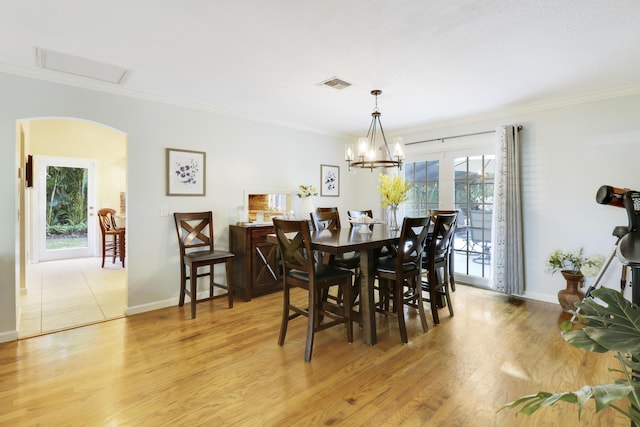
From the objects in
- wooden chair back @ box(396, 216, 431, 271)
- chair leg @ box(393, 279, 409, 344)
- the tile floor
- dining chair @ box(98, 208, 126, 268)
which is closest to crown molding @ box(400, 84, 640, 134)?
wooden chair back @ box(396, 216, 431, 271)

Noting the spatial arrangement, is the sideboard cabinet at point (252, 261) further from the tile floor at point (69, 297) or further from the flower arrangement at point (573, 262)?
the flower arrangement at point (573, 262)

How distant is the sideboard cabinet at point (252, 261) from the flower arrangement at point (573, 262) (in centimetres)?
312

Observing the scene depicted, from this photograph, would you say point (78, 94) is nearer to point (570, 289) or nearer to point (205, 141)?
point (205, 141)

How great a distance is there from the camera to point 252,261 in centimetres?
397

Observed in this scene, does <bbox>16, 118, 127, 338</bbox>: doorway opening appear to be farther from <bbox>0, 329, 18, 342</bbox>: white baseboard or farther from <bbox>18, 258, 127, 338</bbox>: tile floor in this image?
<bbox>0, 329, 18, 342</bbox>: white baseboard

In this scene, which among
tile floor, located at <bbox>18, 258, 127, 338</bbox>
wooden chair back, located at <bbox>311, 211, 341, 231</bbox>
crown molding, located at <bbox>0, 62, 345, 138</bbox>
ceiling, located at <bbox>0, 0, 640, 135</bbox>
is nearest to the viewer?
ceiling, located at <bbox>0, 0, 640, 135</bbox>

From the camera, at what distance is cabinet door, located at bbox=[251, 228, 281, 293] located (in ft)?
13.1

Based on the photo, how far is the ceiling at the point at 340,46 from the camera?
6.52 feet

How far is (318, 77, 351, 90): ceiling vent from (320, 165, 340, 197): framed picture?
209cm

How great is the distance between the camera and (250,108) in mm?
4090

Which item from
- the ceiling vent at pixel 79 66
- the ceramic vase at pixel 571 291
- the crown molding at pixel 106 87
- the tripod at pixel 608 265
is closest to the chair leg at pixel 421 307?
the tripod at pixel 608 265

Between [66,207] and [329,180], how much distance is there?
5.43m

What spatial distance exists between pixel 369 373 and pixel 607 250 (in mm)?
3011

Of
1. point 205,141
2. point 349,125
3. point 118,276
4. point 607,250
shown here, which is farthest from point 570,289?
point 118,276
